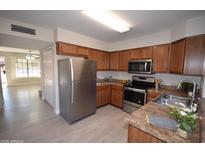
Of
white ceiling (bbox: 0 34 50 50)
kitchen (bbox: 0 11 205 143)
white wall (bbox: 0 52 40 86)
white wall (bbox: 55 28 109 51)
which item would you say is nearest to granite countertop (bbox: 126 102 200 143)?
kitchen (bbox: 0 11 205 143)

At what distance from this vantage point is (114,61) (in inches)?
161

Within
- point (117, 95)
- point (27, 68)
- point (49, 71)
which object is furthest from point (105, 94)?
point (27, 68)

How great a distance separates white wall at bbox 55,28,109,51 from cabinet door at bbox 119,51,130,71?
2.82 feet

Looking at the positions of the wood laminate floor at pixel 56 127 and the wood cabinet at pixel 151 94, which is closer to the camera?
the wood laminate floor at pixel 56 127

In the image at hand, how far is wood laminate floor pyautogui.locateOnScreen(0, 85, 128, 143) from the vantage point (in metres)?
2.08

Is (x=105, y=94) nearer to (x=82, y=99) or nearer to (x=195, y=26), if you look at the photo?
(x=82, y=99)

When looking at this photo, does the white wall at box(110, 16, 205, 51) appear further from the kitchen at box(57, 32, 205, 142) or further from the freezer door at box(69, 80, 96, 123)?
the freezer door at box(69, 80, 96, 123)

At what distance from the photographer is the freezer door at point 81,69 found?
2477 mm

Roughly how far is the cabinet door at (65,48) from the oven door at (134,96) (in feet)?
7.01

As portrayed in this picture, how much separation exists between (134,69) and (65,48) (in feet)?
7.62

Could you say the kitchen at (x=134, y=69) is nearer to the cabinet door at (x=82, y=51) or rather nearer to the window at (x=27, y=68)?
the cabinet door at (x=82, y=51)

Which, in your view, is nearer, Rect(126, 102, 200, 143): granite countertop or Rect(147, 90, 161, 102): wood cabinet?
Rect(126, 102, 200, 143): granite countertop

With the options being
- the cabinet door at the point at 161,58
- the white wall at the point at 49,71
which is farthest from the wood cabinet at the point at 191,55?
the white wall at the point at 49,71

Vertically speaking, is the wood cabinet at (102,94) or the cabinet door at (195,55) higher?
the cabinet door at (195,55)
